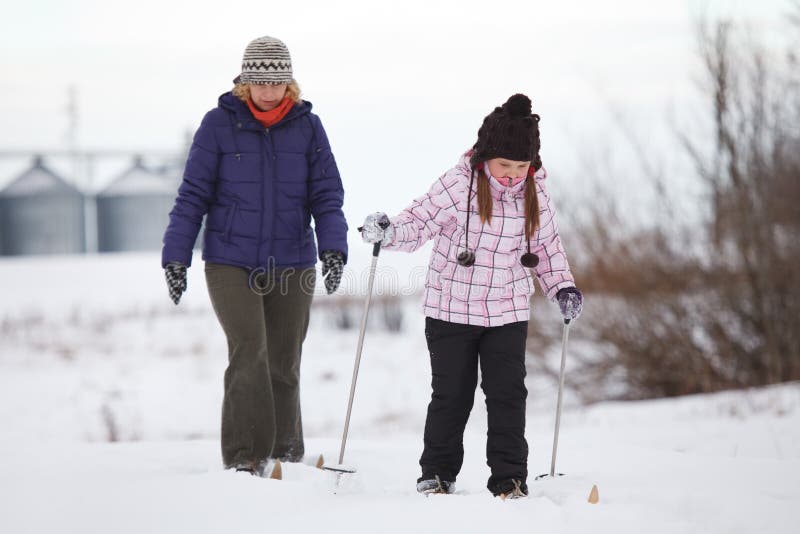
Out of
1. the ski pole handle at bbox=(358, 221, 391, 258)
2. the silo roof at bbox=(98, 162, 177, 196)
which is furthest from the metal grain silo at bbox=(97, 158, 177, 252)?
the ski pole handle at bbox=(358, 221, 391, 258)

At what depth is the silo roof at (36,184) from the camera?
22.4m

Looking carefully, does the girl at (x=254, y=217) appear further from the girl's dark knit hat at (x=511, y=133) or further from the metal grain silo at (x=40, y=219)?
the metal grain silo at (x=40, y=219)

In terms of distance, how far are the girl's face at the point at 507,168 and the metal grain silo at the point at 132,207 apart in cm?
2087

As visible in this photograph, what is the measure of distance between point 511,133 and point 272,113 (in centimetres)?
98

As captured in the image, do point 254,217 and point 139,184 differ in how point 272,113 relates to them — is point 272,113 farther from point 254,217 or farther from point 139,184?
point 139,184

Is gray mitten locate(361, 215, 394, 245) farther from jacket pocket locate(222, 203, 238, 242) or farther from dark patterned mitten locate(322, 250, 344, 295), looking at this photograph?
jacket pocket locate(222, 203, 238, 242)

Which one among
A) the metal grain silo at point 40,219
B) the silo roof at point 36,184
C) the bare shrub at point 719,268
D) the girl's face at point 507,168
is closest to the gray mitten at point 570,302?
the girl's face at point 507,168

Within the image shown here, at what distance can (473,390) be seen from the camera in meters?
3.46

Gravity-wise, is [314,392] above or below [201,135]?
below

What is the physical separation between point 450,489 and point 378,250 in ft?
3.12

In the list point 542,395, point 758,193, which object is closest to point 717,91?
point 758,193

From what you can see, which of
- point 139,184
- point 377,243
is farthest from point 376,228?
point 139,184

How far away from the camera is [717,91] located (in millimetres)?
8266

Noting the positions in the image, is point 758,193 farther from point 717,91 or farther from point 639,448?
point 639,448
